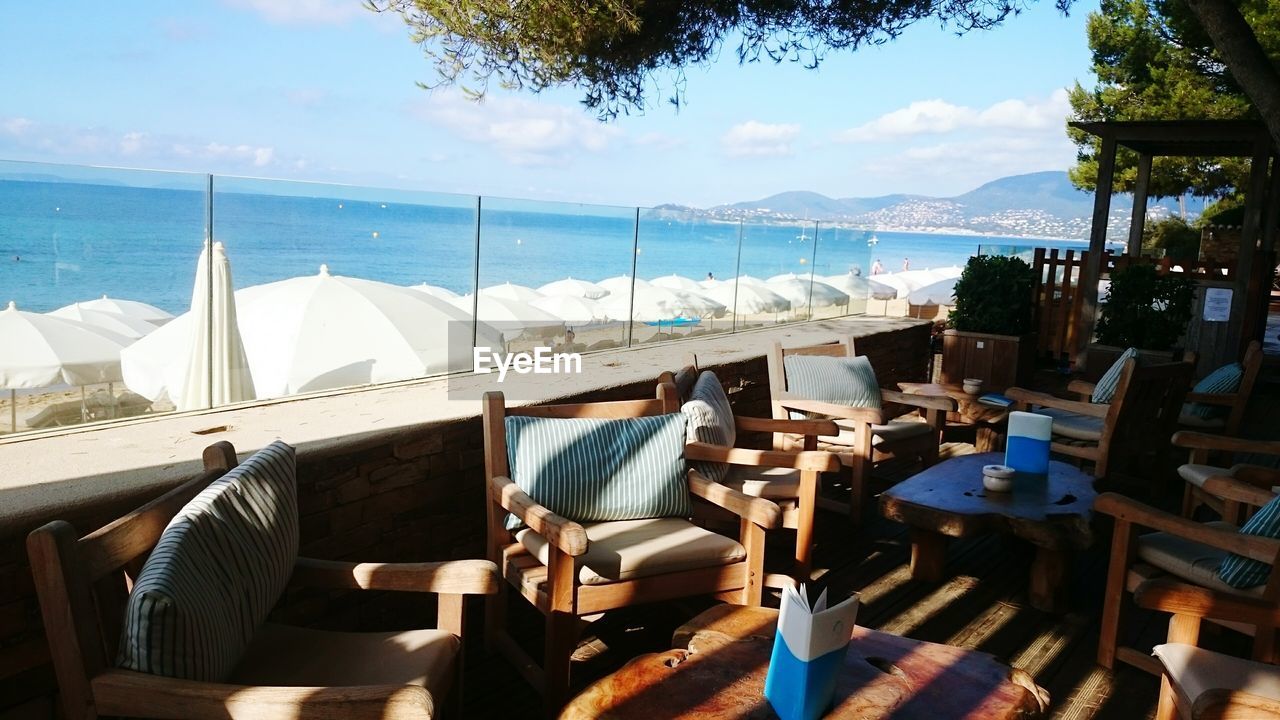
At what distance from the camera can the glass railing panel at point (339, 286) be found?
172 inches

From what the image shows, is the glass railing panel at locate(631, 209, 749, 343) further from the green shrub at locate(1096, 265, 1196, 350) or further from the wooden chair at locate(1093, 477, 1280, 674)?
the wooden chair at locate(1093, 477, 1280, 674)

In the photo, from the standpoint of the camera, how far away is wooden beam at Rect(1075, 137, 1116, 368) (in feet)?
25.7

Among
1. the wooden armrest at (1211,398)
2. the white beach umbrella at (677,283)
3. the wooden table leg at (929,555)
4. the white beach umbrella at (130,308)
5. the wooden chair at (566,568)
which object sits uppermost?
the white beach umbrella at (677,283)

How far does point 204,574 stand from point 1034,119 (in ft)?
215

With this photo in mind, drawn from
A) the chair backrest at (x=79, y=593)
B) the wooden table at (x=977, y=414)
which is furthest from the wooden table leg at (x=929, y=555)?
the chair backrest at (x=79, y=593)

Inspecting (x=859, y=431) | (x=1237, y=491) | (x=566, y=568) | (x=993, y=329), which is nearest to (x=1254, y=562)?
(x=1237, y=491)

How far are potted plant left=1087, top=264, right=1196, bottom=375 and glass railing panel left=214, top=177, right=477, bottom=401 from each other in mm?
4896

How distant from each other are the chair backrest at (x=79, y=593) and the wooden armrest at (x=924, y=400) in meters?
3.78

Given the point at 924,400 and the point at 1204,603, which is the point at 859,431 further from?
the point at 1204,603

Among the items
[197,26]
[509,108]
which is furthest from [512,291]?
[197,26]

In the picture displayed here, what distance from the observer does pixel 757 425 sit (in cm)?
368

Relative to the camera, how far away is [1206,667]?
6.59ft

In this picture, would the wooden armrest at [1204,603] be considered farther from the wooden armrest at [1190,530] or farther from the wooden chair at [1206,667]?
the wooden armrest at [1190,530]

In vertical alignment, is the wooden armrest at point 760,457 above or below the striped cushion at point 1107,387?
below
